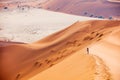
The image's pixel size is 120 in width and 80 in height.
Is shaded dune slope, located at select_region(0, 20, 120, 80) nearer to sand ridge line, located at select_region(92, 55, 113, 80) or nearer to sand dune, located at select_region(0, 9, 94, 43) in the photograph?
sand ridge line, located at select_region(92, 55, 113, 80)

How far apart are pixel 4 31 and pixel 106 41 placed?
10.7 meters

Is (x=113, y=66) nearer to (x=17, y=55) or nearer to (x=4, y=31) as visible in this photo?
(x=17, y=55)

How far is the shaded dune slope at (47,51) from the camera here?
32.6ft

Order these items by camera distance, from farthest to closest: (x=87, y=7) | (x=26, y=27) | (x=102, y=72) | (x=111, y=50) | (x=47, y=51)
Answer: (x=87, y=7) → (x=26, y=27) → (x=47, y=51) → (x=111, y=50) → (x=102, y=72)

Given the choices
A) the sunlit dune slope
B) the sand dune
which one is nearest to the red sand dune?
the sand dune

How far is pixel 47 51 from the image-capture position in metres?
11.5

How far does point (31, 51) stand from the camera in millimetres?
11820

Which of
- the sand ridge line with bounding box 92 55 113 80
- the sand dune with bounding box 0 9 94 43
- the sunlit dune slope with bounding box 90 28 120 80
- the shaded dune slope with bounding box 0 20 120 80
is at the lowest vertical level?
the sand dune with bounding box 0 9 94 43

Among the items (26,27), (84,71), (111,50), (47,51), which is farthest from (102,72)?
(26,27)

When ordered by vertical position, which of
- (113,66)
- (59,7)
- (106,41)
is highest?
(113,66)

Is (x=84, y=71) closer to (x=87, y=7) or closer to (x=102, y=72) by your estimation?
(x=102, y=72)

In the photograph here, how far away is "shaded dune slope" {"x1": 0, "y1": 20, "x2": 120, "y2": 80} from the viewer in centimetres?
994

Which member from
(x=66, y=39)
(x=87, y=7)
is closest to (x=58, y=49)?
(x=66, y=39)

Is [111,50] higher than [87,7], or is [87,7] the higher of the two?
[111,50]
